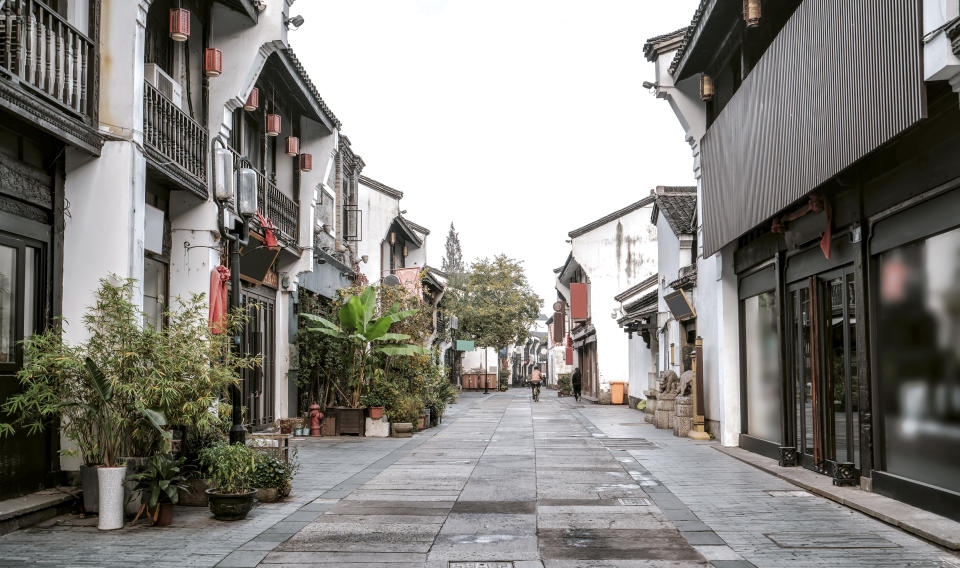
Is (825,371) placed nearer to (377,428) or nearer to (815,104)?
(815,104)

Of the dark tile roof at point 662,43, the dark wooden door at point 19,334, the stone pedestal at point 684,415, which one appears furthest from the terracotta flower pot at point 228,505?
the dark tile roof at point 662,43

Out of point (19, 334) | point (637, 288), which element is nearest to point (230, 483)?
point (19, 334)

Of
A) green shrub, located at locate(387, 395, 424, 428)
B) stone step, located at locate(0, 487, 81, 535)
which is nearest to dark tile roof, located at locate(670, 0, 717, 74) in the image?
green shrub, located at locate(387, 395, 424, 428)

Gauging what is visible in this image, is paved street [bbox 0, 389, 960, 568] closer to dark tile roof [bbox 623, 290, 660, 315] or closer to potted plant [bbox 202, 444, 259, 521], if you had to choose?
potted plant [bbox 202, 444, 259, 521]

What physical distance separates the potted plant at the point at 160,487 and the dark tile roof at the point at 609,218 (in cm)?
3439

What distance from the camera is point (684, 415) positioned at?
19047 millimetres

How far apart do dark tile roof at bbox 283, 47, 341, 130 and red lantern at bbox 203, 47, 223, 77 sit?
1770 mm

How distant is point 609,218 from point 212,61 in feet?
98.9

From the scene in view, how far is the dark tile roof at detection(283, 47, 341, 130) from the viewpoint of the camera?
17172 millimetres

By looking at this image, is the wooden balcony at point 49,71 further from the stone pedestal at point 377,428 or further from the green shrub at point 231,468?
the stone pedestal at point 377,428

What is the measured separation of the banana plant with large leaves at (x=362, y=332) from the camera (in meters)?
19.6

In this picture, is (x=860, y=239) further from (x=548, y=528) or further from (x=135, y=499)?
(x=135, y=499)

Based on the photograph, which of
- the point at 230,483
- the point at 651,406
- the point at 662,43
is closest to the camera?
the point at 230,483

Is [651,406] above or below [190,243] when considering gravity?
below
